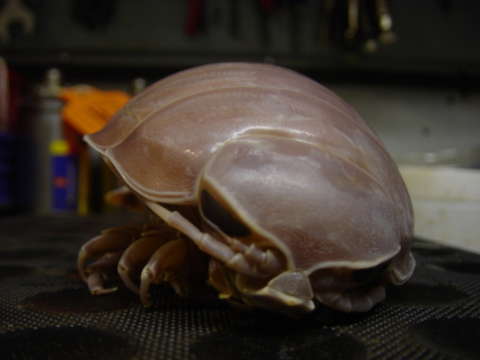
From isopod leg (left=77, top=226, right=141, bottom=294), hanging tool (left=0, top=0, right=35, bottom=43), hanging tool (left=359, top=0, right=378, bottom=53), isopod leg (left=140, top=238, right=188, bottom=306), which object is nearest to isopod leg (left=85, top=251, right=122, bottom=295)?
isopod leg (left=77, top=226, right=141, bottom=294)

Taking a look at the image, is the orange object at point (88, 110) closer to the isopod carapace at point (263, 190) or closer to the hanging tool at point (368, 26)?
the hanging tool at point (368, 26)

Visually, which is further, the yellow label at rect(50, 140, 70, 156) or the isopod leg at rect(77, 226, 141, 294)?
the yellow label at rect(50, 140, 70, 156)

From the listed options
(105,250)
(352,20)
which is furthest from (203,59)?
(105,250)

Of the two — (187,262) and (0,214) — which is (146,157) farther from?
(0,214)

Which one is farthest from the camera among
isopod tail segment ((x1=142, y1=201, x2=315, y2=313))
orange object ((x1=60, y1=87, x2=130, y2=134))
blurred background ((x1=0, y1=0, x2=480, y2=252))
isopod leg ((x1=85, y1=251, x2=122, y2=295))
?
blurred background ((x1=0, y1=0, x2=480, y2=252))

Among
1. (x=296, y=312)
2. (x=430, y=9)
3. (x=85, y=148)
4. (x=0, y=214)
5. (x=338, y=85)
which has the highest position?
(x=430, y=9)

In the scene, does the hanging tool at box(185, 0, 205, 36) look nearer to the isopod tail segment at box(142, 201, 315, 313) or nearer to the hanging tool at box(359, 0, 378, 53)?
the hanging tool at box(359, 0, 378, 53)

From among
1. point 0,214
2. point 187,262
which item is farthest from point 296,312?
point 0,214

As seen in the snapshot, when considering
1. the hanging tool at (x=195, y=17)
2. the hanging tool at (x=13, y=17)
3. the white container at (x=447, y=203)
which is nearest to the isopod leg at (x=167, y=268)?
the white container at (x=447, y=203)

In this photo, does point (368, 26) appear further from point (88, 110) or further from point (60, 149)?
point (60, 149)
